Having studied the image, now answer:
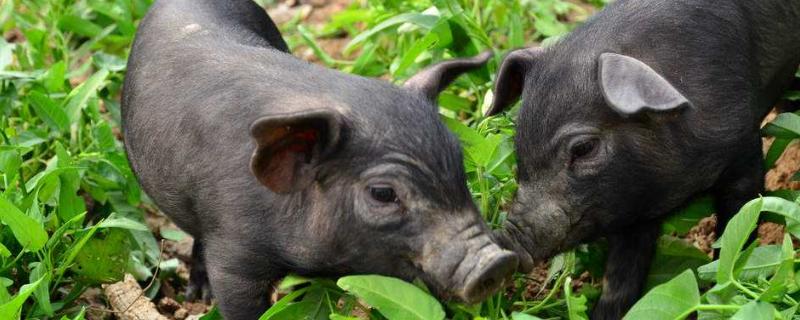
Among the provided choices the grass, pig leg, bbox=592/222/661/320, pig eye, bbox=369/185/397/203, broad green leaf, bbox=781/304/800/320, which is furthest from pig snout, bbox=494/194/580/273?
broad green leaf, bbox=781/304/800/320

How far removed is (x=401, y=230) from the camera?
4.73 m

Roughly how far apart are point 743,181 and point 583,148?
2.71ft

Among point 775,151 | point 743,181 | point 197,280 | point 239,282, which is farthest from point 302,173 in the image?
point 775,151

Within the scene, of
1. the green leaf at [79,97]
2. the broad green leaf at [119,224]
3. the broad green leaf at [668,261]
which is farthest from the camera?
the green leaf at [79,97]

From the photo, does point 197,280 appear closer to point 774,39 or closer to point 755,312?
point 774,39

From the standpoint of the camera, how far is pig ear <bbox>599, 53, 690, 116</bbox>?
4.88m

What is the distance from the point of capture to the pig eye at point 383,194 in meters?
4.70

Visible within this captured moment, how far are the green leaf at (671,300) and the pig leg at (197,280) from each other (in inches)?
96.4

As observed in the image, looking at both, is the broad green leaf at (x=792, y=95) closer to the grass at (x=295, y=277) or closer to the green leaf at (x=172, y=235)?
the grass at (x=295, y=277)

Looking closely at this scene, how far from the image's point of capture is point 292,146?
15.6 feet

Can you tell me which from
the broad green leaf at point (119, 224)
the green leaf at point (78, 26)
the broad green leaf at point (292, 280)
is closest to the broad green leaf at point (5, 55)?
the green leaf at point (78, 26)

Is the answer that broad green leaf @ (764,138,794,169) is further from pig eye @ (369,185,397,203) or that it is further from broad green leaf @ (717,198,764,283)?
pig eye @ (369,185,397,203)

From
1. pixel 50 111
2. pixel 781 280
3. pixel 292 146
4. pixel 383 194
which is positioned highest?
pixel 292 146

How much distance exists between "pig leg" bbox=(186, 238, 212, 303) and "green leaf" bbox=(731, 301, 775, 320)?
2734 mm
